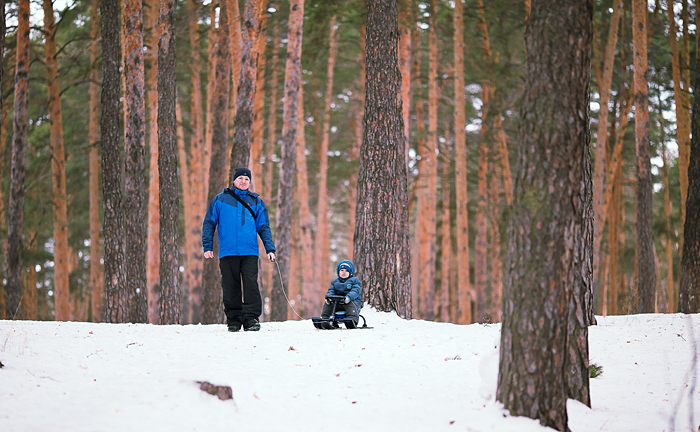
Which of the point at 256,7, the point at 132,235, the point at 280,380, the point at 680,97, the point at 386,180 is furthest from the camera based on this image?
the point at 680,97

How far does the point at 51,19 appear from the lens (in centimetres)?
1248

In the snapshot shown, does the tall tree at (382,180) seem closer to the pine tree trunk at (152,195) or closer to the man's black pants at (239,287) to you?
the man's black pants at (239,287)

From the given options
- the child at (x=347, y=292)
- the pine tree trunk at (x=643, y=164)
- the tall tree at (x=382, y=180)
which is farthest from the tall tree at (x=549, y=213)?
the pine tree trunk at (x=643, y=164)

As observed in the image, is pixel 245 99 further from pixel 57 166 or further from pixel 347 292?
pixel 57 166

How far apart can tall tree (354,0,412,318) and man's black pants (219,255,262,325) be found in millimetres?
1891

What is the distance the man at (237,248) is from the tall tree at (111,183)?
307 centimetres

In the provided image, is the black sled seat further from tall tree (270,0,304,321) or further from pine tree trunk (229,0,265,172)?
tall tree (270,0,304,321)

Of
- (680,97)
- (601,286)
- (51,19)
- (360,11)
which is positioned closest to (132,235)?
(51,19)

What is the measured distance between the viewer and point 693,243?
Result: 8.54 meters

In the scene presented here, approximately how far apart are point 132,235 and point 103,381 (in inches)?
204

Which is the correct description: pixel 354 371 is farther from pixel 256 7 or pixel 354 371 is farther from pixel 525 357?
pixel 256 7

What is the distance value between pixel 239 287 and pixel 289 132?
5.18 m

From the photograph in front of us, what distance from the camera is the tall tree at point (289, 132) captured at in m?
10.9

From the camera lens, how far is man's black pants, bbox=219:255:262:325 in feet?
20.3
